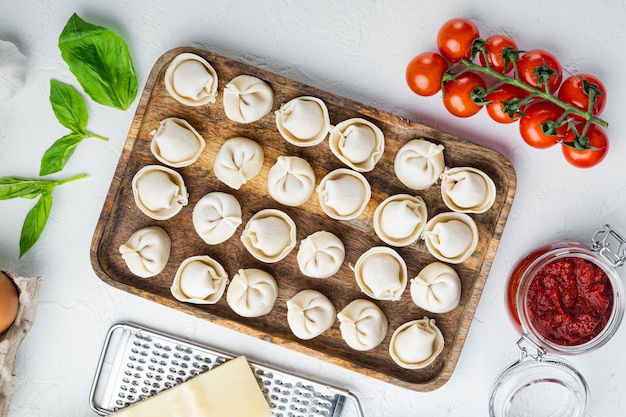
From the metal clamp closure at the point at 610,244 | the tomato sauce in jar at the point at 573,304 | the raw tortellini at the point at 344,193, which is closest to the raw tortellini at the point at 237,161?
the raw tortellini at the point at 344,193

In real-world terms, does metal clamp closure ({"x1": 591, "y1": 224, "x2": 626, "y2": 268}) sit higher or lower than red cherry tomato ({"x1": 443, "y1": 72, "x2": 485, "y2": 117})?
lower

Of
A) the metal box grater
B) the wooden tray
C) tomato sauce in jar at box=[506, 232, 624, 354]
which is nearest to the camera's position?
tomato sauce in jar at box=[506, 232, 624, 354]

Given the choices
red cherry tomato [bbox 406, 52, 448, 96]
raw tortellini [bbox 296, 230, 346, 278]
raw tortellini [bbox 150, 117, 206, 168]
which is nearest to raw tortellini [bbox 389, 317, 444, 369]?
raw tortellini [bbox 296, 230, 346, 278]

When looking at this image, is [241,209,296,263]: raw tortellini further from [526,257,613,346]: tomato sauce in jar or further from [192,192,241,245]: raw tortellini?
[526,257,613,346]: tomato sauce in jar

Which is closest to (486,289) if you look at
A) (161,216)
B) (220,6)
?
(161,216)

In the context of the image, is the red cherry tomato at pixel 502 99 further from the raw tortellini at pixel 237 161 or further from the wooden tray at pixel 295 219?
the raw tortellini at pixel 237 161

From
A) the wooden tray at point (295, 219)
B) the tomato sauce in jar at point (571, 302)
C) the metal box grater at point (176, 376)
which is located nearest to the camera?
the tomato sauce in jar at point (571, 302)

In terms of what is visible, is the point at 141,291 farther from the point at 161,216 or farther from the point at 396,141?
the point at 396,141

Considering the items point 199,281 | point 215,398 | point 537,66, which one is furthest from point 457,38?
point 215,398
